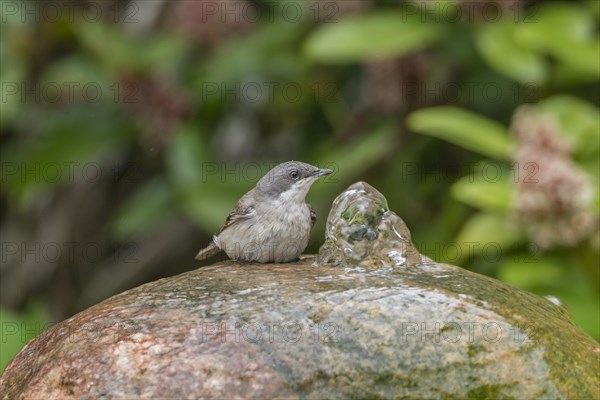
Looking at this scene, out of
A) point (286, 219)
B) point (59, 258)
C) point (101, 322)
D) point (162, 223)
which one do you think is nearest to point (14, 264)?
point (59, 258)

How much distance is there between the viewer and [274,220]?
5.19 meters

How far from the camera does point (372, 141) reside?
7.05 metres

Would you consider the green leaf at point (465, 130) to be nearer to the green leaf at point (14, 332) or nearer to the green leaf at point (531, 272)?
the green leaf at point (531, 272)

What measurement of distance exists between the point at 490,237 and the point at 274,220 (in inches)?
65.9

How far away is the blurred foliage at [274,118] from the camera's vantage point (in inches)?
251

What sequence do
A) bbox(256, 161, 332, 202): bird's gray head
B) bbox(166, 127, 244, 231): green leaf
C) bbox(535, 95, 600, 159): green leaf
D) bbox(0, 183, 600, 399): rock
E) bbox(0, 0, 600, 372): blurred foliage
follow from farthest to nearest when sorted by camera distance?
bbox(166, 127, 244, 231): green leaf, bbox(0, 0, 600, 372): blurred foliage, bbox(535, 95, 600, 159): green leaf, bbox(256, 161, 332, 202): bird's gray head, bbox(0, 183, 600, 399): rock

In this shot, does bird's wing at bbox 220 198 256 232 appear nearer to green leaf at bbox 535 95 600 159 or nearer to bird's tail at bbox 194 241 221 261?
bird's tail at bbox 194 241 221 261

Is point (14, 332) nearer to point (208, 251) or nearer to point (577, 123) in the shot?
point (208, 251)

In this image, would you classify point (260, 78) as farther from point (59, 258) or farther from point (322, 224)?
point (59, 258)

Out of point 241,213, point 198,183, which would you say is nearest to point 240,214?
point 241,213

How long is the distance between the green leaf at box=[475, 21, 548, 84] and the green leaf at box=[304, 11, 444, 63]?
454 millimetres

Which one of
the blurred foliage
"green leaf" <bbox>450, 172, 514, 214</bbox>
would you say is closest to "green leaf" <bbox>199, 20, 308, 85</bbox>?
the blurred foliage

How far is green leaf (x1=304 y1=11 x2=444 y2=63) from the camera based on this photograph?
6750mm

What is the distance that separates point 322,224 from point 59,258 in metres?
2.91
